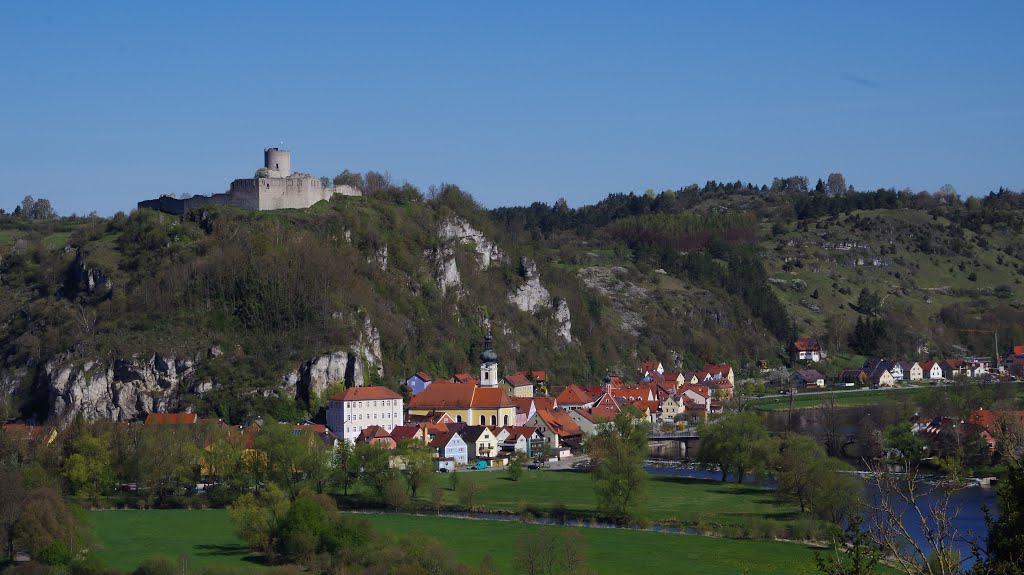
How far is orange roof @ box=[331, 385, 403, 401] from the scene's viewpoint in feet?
228

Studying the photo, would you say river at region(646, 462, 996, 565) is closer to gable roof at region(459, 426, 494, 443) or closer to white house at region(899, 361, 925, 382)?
gable roof at region(459, 426, 494, 443)

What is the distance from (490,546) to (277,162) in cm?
5100

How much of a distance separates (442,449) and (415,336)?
694 inches

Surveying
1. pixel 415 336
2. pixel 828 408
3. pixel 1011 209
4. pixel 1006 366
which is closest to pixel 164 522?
pixel 415 336

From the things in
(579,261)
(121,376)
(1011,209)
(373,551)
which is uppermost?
(1011,209)

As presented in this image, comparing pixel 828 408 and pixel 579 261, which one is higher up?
pixel 579 261

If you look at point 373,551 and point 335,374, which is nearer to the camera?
point 373,551

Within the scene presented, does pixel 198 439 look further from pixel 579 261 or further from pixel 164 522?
pixel 579 261

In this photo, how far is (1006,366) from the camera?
361ft

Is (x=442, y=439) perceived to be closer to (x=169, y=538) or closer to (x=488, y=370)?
(x=488, y=370)

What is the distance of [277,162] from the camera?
287 ft

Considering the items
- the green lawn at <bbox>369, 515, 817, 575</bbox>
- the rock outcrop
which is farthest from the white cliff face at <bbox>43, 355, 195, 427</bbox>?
the green lawn at <bbox>369, 515, 817, 575</bbox>

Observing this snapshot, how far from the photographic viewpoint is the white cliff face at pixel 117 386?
69875 mm

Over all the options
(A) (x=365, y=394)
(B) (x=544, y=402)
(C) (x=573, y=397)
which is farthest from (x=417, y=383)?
(C) (x=573, y=397)
